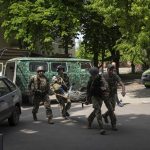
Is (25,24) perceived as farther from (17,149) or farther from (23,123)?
(17,149)

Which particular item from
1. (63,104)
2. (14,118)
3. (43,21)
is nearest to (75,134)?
(14,118)

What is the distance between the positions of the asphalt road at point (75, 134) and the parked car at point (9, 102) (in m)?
0.31

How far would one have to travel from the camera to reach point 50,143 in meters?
10.2

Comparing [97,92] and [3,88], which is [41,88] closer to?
[3,88]

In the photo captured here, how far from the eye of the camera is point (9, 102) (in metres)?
12.2

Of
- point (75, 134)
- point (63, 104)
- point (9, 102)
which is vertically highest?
point (9, 102)

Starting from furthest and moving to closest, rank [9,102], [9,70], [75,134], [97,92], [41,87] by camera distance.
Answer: [9,70]
[41,87]
[9,102]
[97,92]
[75,134]

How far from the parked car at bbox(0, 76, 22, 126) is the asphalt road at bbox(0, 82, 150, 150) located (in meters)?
0.31

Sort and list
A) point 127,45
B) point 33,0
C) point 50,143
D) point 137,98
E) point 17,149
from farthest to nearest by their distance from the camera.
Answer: point 33,0 → point 127,45 → point 137,98 → point 50,143 → point 17,149

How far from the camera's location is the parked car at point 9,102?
38.4 feet

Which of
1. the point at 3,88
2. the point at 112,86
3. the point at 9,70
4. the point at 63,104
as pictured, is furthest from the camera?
the point at 9,70

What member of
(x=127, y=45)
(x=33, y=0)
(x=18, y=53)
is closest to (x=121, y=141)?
(x=127, y=45)

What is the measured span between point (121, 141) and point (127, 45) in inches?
687

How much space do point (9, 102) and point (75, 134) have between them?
6.52 ft
